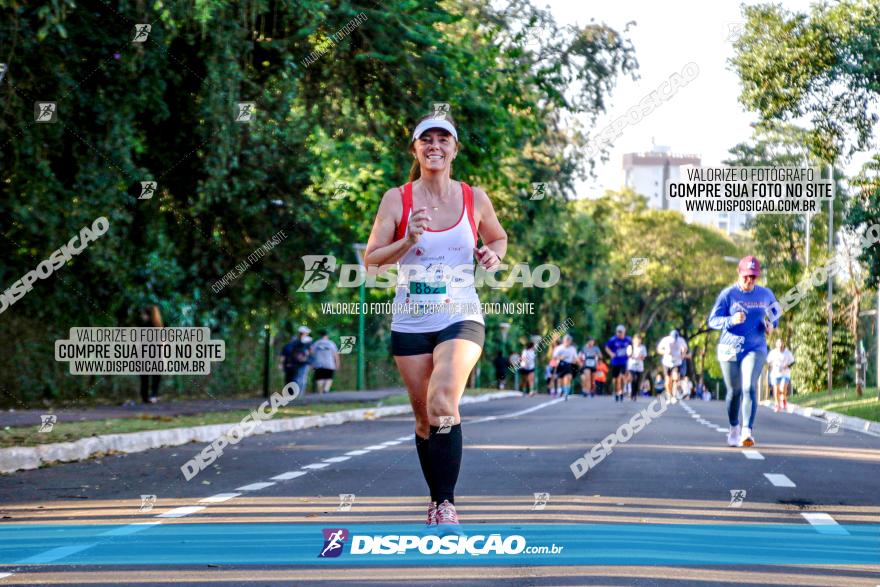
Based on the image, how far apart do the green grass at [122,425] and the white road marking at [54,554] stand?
6.52 metres

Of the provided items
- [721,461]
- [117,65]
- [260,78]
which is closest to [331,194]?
[260,78]

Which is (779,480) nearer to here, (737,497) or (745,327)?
(737,497)

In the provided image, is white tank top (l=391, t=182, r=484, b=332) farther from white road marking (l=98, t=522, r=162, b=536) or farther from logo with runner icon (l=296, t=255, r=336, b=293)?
logo with runner icon (l=296, t=255, r=336, b=293)

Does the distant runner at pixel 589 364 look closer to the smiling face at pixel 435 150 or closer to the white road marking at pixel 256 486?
the white road marking at pixel 256 486

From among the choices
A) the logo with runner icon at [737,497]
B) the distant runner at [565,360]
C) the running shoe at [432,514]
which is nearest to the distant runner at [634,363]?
the distant runner at [565,360]

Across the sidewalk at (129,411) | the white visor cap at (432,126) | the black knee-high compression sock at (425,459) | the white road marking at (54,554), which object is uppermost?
the white visor cap at (432,126)

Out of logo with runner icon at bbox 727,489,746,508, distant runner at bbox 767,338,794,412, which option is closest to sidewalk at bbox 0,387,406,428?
logo with runner icon at bbox 727,489,746,508

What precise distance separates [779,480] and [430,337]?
5166 millimetres

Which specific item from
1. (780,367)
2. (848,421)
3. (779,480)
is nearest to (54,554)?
(779,480)

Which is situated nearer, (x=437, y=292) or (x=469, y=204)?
(x=437, y=292)

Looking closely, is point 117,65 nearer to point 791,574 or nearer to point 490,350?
point 791,574

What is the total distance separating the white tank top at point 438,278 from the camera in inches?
285

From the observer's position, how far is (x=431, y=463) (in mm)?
7449

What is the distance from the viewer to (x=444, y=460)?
24.3ft
